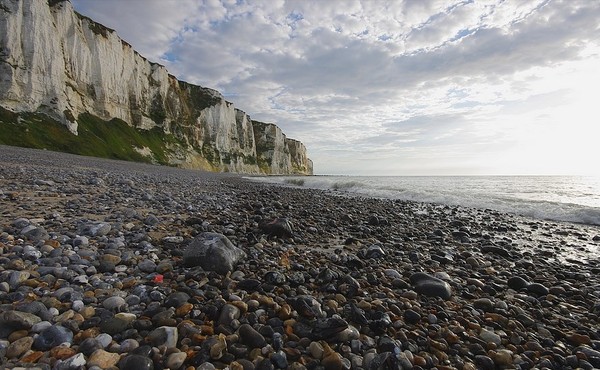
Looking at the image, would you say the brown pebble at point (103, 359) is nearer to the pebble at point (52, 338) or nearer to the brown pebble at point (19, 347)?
the pebble at point (52, 338)

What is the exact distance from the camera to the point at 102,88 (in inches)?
2404

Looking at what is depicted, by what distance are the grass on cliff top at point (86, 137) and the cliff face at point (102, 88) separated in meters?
1.37

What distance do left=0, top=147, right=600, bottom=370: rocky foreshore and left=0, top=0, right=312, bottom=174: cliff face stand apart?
56638 mm

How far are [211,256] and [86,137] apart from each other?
64341 millimetres

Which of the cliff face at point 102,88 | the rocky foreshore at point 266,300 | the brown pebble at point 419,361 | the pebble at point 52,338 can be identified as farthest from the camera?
the cliff face at point 102,88

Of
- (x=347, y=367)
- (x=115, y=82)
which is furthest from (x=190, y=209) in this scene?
(x=115, y=82)

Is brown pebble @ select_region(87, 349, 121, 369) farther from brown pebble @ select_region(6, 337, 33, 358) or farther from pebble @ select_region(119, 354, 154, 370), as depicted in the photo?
brown pebble @ select_region(6, 337, 33, 358)

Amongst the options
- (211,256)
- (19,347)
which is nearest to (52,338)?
(19,347)

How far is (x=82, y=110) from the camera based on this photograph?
5856cm

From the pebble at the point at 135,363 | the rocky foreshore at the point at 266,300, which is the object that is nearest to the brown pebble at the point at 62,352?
the rocky foreshore at the point at 266,300

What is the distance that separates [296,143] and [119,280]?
15694 centimetres

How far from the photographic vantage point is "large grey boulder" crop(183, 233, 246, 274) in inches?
167

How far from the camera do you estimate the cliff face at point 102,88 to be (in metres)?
45.9

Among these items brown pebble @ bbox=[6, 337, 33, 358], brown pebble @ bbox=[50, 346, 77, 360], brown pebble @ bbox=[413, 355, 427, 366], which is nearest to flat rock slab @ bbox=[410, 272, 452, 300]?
brown pebble @ bbox=[413, 355, 427, 366]
